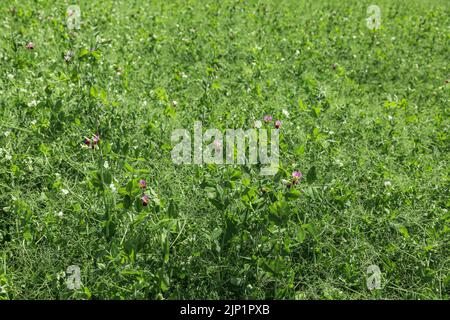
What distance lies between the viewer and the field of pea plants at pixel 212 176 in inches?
95.4

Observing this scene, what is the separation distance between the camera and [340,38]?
259 inches

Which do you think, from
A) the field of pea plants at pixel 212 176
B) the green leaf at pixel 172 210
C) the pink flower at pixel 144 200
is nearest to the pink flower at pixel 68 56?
the field of pea plants at pixel 212 176

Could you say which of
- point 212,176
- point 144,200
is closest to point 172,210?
point 144,200

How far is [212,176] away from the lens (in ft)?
9.18

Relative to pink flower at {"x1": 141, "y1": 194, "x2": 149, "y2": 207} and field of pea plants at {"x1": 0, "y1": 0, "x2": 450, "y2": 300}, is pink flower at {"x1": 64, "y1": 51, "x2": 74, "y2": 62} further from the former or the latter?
pink flower at {"x1": 141, "y1": 194, "x2": 149, "y2": 207}

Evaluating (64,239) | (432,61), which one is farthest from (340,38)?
(64,239)

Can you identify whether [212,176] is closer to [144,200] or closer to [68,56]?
[144,200]

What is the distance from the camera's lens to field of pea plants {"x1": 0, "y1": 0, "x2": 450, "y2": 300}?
242 centimetres

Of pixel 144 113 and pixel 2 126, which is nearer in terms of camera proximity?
pixel 2 126

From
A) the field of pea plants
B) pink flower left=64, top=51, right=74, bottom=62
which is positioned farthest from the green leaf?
pink flower left=64, top=51, right=74, bottom=62

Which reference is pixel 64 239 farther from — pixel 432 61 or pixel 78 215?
pixel 432 61

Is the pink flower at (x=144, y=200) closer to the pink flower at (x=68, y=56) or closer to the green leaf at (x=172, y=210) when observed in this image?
the green leaf at (x=172, y=210)

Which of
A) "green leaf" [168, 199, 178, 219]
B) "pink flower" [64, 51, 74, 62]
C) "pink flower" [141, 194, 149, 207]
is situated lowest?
"green leaf" [168, 199, 178, 219]

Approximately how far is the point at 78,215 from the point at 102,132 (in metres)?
0.93
